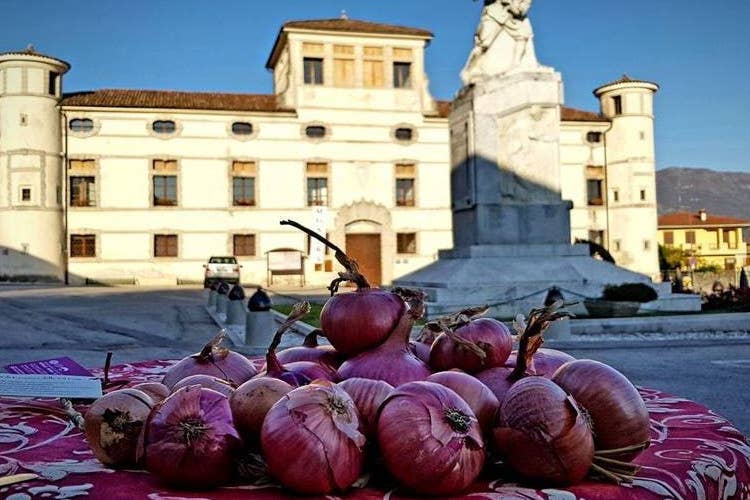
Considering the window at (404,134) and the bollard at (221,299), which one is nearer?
the bollard at (221,299)

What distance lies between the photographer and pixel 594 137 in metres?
38.6

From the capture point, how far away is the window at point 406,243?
35.6 meters

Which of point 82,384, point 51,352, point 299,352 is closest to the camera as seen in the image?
point 299,352

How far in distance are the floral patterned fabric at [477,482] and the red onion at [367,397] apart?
0.13m

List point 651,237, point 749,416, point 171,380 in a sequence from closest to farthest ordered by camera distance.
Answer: point 171,380, point 749,416, point 651,237

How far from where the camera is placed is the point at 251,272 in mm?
33781

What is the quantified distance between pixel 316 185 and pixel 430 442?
34037mm

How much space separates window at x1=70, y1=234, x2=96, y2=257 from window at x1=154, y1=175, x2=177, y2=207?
3.56 m

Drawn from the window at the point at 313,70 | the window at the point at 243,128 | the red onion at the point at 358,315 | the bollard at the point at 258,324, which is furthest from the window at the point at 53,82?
the red onion at the point at 358,315

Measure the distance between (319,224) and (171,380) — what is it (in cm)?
2757

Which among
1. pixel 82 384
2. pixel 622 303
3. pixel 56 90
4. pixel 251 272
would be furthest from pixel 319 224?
pixel 82 384

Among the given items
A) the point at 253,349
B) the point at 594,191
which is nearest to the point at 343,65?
the point at 594,191

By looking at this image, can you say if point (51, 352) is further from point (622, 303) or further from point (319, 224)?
point (319, 224)

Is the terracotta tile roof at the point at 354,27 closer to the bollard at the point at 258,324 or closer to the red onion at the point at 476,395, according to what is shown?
the bollard at the point at 258,324
